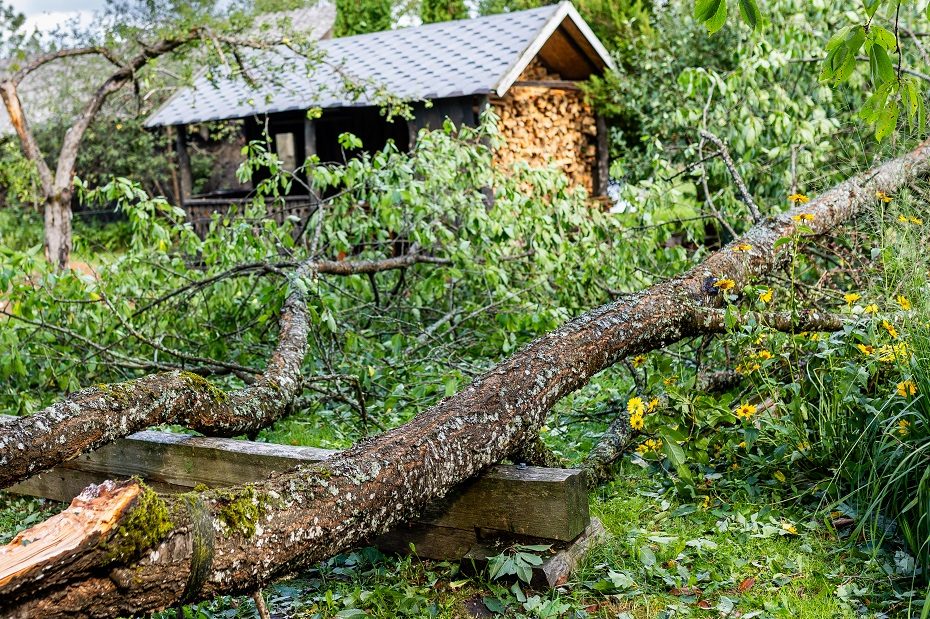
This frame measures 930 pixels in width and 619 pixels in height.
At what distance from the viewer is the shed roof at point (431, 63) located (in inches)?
428

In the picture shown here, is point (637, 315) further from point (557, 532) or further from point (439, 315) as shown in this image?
point (439, 315)

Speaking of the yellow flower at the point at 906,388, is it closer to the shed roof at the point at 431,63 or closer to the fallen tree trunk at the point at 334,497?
the fallen tree trunk at the point at 334,497

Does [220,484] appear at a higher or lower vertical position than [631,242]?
lower

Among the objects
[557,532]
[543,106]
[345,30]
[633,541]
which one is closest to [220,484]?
[557,532]

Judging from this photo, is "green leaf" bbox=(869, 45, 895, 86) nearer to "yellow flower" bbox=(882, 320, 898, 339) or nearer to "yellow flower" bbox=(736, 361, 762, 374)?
"yellow flower" bbox=(882, 320, 898, 339)

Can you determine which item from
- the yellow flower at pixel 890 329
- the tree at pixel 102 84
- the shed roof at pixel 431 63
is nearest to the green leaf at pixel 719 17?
the yellow flower at pixel 890 329

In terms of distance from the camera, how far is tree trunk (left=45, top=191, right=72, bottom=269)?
35.2 feet

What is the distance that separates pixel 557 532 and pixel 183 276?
3.55 m

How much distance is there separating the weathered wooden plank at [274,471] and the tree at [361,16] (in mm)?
16985

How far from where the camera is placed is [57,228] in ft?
35.6

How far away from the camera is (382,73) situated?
39.4 feet

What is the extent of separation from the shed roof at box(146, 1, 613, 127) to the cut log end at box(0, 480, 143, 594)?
9028 mm

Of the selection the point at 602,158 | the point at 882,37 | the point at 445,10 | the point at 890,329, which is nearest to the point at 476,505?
the point at 890,329

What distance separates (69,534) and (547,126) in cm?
1177
